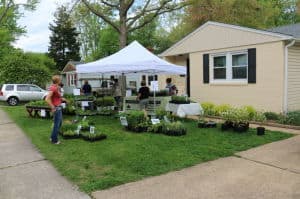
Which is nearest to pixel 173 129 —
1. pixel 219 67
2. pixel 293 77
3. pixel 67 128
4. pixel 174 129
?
pixel 174 129

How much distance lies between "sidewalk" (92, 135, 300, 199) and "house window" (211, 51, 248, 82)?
7.05 m

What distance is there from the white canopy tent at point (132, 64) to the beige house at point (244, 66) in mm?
3109

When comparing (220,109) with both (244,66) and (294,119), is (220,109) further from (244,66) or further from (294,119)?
(294,119)

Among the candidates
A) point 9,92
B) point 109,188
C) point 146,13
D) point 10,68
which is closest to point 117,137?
point 109,188

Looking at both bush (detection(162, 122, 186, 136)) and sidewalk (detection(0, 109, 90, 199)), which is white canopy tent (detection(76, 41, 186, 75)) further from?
sidewalk (detection(0, 109, 90, 199))

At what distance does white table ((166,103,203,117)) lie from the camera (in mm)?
11391

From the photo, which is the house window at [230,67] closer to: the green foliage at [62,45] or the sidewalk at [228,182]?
the sidewalk at [228,182]

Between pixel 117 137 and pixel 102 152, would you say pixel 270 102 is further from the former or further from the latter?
pixel 102 152

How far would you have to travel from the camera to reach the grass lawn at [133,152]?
5.64 meters

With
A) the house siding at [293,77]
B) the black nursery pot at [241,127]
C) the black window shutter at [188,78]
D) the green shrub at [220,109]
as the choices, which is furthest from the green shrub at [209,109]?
the black nursery pot at [241,127]

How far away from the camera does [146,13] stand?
2198cm

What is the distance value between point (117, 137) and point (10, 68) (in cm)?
2093

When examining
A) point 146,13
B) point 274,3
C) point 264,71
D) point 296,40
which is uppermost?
point 274,3

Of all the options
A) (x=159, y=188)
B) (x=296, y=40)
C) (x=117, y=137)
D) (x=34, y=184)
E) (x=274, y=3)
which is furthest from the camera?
(x=274, y=3)
